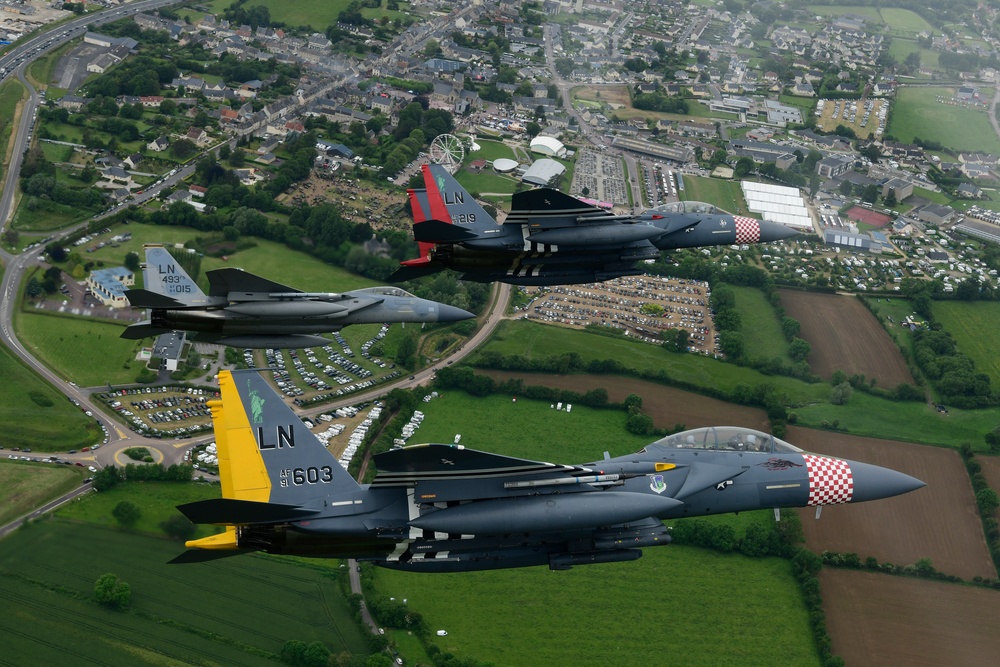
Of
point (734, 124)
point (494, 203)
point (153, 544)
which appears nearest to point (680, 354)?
point (494, 203)

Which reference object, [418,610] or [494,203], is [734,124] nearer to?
[494,203]

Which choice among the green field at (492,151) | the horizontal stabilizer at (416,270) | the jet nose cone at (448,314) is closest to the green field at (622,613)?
the jet nose cone at (448,314)

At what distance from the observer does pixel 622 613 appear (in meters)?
62.2

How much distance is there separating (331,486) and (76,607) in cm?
2825

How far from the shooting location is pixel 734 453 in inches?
1743

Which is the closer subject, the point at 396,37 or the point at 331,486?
the point at 331,486

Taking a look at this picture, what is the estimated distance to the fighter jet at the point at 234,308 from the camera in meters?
44.9

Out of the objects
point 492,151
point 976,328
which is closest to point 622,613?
point 976,328

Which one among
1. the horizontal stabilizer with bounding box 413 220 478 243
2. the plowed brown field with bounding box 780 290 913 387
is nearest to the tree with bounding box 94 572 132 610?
the horizontal stabilizer with bounding box 413 220 478 243

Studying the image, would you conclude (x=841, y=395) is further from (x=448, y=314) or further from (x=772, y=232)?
(x=448, y=314)

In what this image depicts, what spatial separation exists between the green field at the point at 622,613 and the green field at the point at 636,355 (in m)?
22.5

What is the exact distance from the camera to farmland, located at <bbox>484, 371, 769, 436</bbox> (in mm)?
81250

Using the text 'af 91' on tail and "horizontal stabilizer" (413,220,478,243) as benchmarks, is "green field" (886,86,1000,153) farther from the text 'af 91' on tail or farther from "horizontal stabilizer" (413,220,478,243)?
the text 'af 91' on tail

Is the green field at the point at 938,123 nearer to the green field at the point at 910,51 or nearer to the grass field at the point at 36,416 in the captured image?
the green field at the point at 910,51
